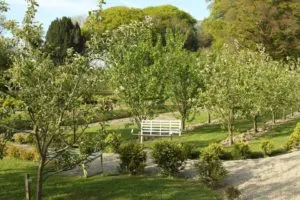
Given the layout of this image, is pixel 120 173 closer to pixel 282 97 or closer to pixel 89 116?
pixel 89 116

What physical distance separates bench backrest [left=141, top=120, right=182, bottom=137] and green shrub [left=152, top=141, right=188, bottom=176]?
314 inches

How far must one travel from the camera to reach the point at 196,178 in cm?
1378

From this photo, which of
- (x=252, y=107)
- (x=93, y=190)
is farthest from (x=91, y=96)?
(x=252, y=107)

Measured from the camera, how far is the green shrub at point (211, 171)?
12.8 metres

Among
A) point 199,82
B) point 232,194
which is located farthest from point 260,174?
point 199,82

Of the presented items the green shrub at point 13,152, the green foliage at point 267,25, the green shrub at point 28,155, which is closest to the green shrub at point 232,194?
the green shrub at point 28,155

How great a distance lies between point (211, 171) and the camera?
42.3 ft

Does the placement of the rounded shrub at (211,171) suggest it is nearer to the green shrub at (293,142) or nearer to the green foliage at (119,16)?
the green shrub at (293,142)

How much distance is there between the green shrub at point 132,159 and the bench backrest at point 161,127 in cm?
778

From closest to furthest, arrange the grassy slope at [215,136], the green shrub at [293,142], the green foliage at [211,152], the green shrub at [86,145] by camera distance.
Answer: the green shrub at [86,145]
the green foliage at [211,152]
the green shrub at [293,142]
the grassy slope at [215,136]

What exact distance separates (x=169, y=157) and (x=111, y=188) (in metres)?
2.22

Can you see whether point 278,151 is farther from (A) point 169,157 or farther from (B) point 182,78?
(B) point 182,78

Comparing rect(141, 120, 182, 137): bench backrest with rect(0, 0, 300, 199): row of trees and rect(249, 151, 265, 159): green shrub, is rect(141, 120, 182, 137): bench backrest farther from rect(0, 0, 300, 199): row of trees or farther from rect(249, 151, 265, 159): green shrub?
rect(249, 151, 265, 159): green shrub

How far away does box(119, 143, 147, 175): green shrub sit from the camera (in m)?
14.5
